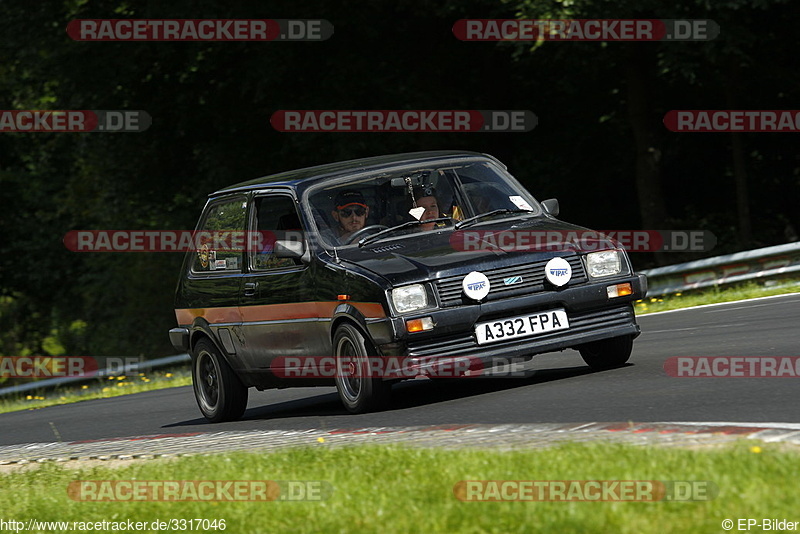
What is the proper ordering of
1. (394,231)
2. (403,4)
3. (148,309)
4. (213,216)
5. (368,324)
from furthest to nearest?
(148,309)
(403,4)
(213,216)
(394,231)
(368,324)

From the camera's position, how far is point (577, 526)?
17.1ft

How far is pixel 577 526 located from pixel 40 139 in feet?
135

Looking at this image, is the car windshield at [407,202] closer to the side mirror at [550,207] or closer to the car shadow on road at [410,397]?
the side mirror at [550,207]

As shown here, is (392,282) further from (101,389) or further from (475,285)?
(101,389)

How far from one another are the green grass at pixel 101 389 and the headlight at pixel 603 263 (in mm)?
10268

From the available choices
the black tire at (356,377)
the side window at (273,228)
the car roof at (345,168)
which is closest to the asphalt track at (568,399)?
the black tire at (356,377)

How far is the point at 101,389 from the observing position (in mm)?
22828

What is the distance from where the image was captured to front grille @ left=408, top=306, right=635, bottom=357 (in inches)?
373

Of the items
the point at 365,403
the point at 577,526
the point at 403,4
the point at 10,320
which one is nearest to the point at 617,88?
the point at 403,4

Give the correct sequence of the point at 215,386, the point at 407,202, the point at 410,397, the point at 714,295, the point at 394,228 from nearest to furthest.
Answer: the point at 394,228
the point at 407,202
the point at 410,397
the point at 215,386
the point at 714,295

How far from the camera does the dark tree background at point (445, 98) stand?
85.1 feet

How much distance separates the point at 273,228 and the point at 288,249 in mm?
845

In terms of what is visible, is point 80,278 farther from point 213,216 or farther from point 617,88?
point 213,216

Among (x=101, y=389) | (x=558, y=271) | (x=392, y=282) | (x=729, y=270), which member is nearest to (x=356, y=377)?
(x=392, y=282)
